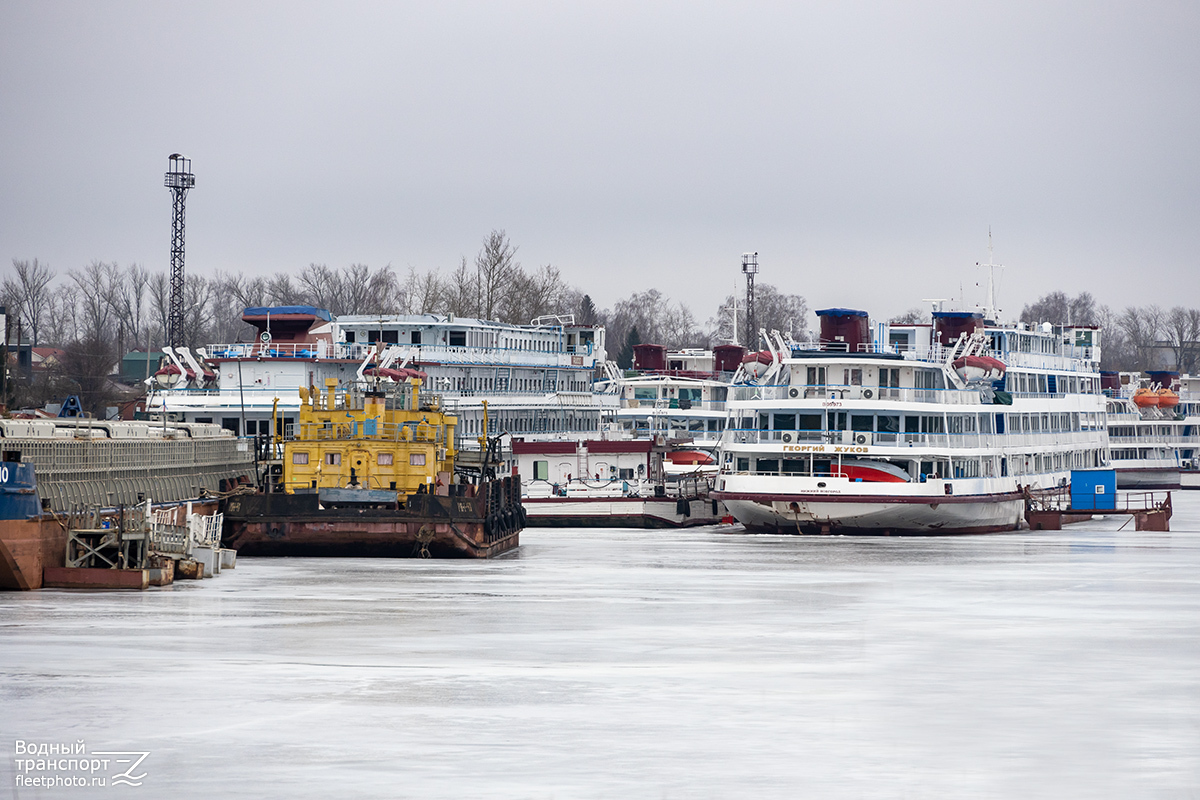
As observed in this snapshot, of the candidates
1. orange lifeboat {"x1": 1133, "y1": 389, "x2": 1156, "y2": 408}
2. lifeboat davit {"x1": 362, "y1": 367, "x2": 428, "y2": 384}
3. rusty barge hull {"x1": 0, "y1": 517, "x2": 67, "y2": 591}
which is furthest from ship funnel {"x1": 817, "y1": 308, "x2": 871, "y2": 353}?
orange lifeboat {"x1": 1133, "y1": 389, "x2": 1156, "y2": 408}

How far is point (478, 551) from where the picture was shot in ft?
157

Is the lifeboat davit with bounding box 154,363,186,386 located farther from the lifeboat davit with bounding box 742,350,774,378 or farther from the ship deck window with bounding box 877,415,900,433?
the ship deck window with bounding box 877,415,900,433

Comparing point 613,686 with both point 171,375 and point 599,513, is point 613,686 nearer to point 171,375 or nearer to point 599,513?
point 599,513

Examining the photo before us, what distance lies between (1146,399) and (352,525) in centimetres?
7661

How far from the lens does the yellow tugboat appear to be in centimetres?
4647

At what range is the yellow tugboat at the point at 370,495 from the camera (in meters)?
46.5

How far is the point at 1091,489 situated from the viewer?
67.6m

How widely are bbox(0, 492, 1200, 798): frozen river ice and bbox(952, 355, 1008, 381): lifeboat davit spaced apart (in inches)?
904

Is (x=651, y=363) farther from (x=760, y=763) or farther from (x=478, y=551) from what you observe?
(x=760, y=763)

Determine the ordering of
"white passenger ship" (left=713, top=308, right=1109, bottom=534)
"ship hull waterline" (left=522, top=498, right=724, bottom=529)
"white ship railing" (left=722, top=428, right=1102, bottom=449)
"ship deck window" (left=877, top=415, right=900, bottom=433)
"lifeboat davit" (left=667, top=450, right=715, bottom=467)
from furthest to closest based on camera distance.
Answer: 1. "lifeboat davit" (left=667, top=450, right=715, bottom=467)
2. "ship hull waterline" (left=522, top=498, right=724, bottom=529)
3. "ship deck window" (left=877, top=415, right=900, bottom=433)
4. "white ship railing" (left=722, top=428, right=1102, bottom=449)
5. "white passenger ship" (left=713, top=308, right=1109, bottom=534)

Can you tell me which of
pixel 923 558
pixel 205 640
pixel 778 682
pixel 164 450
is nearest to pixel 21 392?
pixel 164 450

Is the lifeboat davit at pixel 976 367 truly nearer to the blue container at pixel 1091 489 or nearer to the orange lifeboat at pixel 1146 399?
the blue container at pixel 1091 489

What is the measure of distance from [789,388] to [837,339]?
164 inches

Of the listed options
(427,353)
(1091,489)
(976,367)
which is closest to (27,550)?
(976,367)
